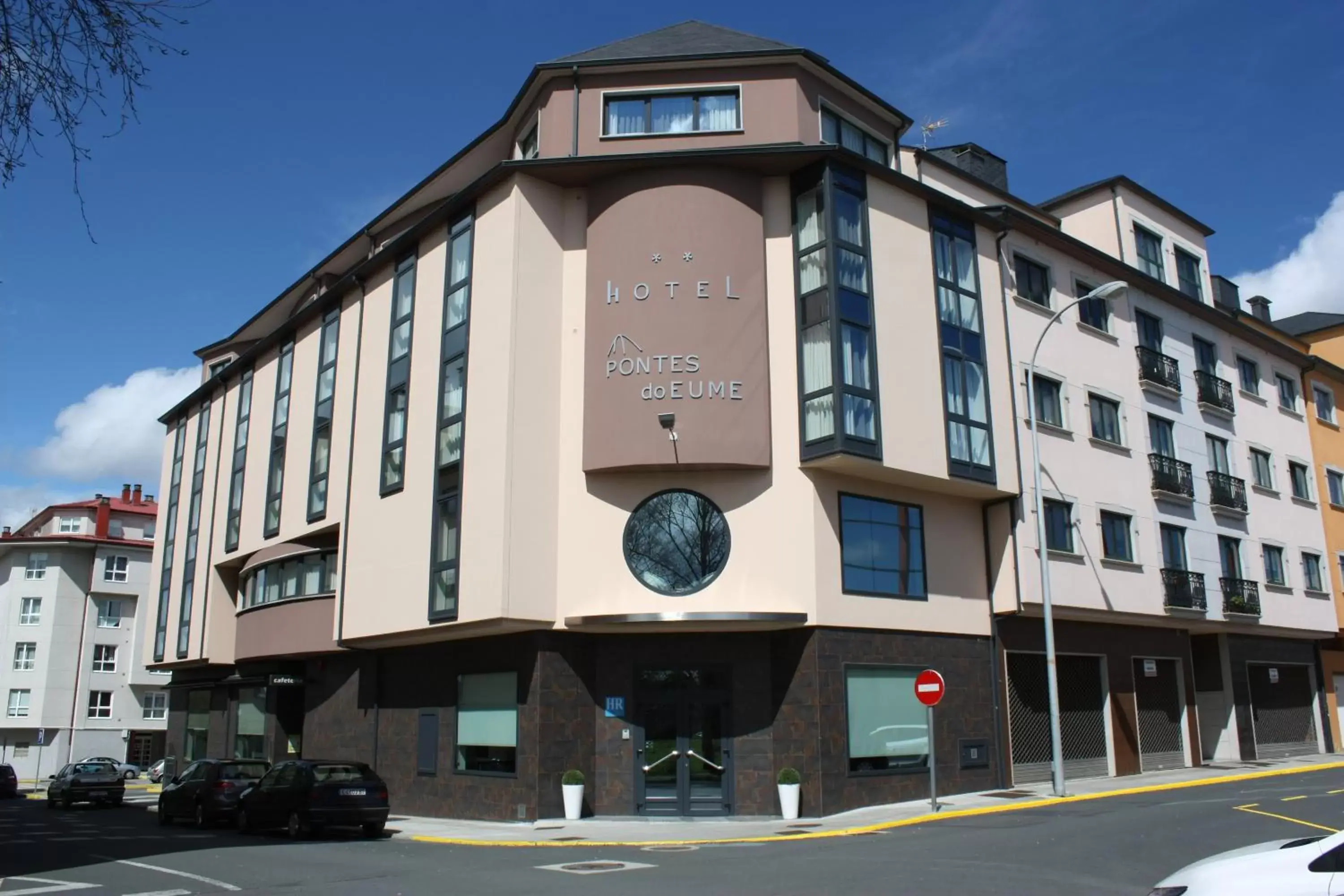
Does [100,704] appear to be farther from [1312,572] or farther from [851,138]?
[1312,572]

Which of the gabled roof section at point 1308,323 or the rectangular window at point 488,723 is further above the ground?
the gabled roof section at point 1308,323

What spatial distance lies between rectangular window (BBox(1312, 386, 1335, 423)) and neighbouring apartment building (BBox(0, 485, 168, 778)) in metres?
57.7

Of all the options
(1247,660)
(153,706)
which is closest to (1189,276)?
(1247,660)

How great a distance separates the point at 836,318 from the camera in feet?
70.6

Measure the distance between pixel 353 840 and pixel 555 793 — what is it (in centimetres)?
376

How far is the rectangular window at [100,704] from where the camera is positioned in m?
63.7

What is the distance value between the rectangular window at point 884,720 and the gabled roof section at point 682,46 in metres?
13.3

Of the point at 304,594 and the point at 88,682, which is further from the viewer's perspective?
the point at 88,682

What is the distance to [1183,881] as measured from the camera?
7.10 metres

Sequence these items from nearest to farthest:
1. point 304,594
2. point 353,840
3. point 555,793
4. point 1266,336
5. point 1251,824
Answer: point 1251,824 < point 353,840 < point 555,793 < point 304,594 < point 1266,336

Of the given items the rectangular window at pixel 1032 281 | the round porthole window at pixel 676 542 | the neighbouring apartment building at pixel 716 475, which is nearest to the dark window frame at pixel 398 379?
the neighbouring apartment building at pixel 716 475

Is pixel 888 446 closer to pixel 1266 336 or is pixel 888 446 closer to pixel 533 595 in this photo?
pixel 533 595

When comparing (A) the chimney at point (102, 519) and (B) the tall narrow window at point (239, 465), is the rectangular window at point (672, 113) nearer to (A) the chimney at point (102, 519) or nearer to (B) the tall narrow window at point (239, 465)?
(B) the tall narrow window at point (239, 465)

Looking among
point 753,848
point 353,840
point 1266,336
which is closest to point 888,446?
point 753,848
